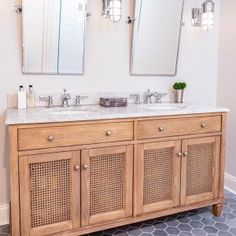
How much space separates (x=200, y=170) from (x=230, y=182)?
0.79 metres

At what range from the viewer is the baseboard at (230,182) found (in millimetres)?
2788

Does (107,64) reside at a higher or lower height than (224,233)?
higher

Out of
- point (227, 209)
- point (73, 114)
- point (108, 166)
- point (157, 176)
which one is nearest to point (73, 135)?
point (73, 114)

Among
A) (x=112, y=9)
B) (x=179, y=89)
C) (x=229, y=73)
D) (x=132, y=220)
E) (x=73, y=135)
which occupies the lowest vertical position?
(x=132, y=220)

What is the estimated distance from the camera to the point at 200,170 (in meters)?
2.23

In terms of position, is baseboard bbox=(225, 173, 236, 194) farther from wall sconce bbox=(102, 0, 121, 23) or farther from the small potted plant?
wall sconce bbox=(102, 0, 121, 23)

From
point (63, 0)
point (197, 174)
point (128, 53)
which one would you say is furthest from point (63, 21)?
point (197, 174)

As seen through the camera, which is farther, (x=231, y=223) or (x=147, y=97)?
(x=147, y=97)

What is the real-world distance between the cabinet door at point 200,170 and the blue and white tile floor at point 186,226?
166 mm

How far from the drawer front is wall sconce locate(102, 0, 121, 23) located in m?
0.87

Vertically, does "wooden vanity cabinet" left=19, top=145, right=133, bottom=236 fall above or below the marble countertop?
below

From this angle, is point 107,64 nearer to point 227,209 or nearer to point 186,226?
point 186,226

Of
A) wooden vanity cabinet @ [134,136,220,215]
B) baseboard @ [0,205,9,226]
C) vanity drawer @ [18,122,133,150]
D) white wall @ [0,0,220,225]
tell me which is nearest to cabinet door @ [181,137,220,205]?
wooden vanity cabinet @ [134,136,220,215]

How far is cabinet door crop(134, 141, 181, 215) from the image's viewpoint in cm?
199
